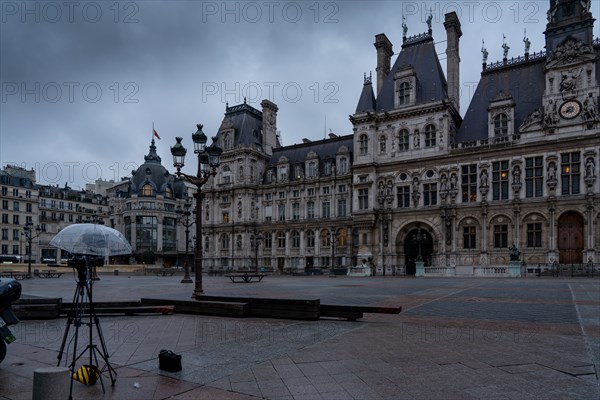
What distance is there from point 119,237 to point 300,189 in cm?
5913

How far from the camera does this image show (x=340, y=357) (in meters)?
7.72

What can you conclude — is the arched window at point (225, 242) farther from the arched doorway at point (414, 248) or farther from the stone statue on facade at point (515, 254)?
the stone statue on facade at point (515, 254)

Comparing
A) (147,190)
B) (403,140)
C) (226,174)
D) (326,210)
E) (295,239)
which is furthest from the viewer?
(147,190)

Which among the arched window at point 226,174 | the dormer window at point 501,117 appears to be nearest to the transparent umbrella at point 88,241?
the dormer window at point 501,117

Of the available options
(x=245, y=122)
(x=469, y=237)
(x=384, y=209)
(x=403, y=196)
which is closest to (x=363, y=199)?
(x=384, y=209)

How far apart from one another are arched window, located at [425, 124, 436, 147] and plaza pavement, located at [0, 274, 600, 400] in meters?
40.4

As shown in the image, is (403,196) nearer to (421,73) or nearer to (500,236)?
(500,236)

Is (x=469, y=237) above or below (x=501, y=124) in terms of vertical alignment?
below

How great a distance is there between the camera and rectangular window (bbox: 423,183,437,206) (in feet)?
167

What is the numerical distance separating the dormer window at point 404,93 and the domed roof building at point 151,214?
172 feet

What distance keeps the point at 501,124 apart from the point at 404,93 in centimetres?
1182

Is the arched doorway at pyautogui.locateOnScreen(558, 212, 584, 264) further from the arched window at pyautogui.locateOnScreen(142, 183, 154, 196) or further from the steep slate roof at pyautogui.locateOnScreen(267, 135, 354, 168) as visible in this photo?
the arched window at pyautogui.locateOnScreen(142, 183, 154, 196)

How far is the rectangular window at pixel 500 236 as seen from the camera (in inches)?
1821

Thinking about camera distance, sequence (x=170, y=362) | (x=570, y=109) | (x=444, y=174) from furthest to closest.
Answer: (x=444, y=174) → (x=570, y=109) → (x=170, y=362)
